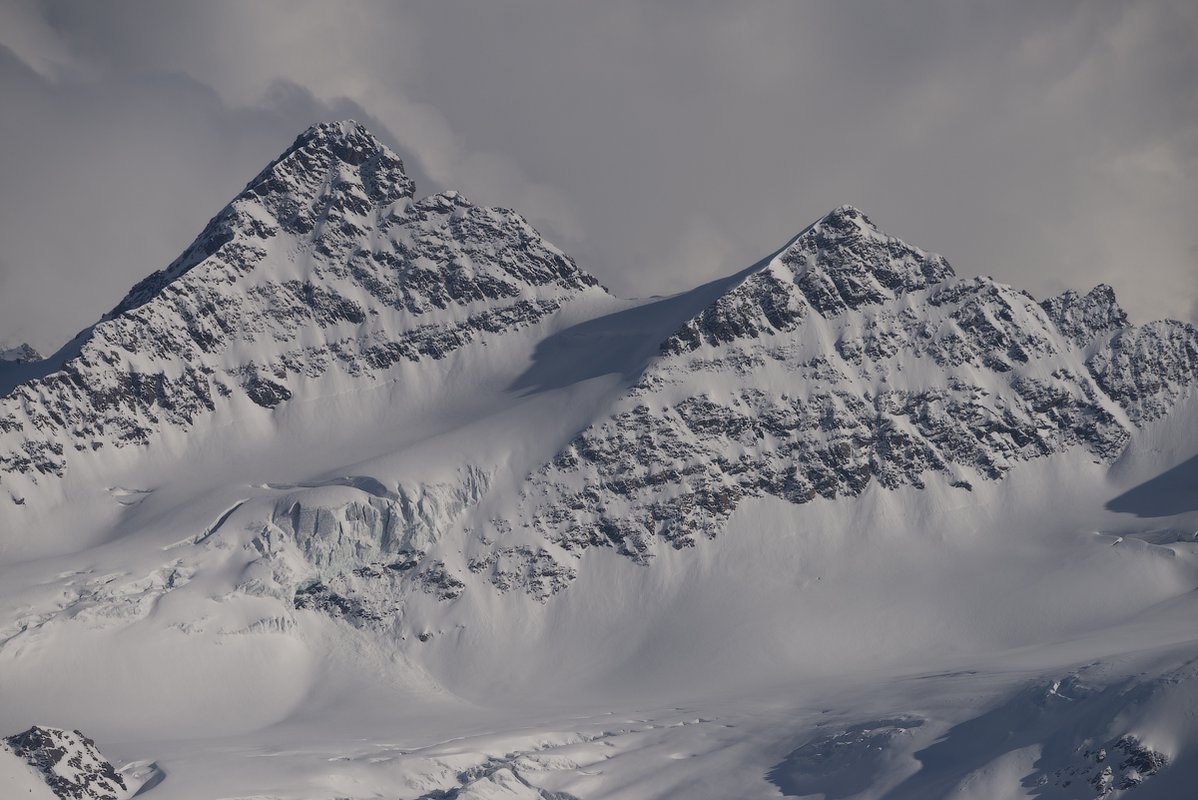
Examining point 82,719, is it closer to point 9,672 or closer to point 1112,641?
point 9,672

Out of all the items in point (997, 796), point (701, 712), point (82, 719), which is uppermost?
point (82, 719)

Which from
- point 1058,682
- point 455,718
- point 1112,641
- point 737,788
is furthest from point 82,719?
point 1112,641

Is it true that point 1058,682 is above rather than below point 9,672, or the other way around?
below

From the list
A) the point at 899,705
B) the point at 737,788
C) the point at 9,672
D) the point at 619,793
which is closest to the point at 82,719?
the point at 9,672

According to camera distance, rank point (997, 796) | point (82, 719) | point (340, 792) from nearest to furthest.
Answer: point (997, 796) < point (340, 792) < point (82, 719)

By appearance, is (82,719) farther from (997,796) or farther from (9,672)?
(997,796)

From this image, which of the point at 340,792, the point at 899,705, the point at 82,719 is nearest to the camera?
the point at 340,792

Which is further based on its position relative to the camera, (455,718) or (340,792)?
(455,718)
